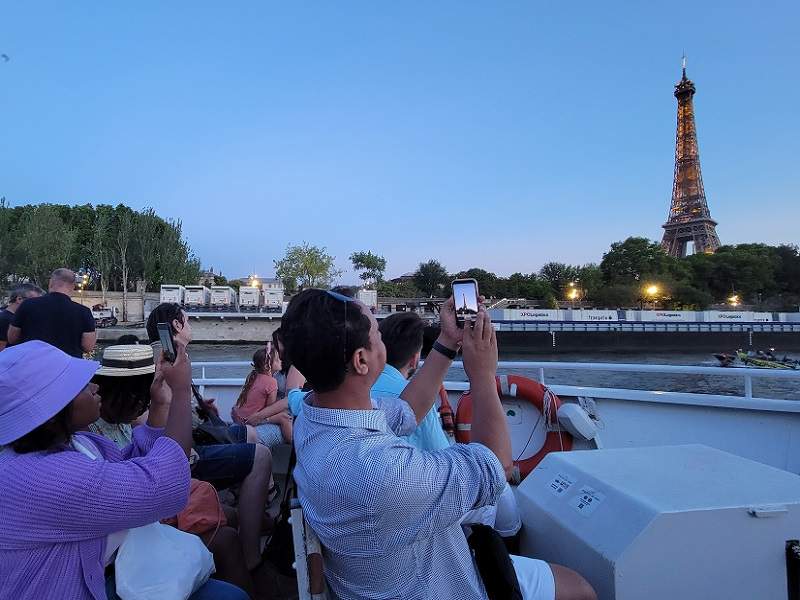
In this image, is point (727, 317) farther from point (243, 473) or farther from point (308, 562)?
point (308, 562)

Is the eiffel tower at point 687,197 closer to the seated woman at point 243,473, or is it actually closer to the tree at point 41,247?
the tree at point 41,247

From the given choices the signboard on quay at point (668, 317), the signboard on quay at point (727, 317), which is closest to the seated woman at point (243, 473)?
the signboard on quay at point (668, 317)

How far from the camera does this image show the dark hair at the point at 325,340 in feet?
3.98

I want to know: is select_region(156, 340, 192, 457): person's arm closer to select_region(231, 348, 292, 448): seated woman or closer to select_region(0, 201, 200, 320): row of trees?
select_region(231, 348, 292, 448): seated woman

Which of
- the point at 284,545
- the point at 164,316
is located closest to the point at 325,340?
the point at 284,545

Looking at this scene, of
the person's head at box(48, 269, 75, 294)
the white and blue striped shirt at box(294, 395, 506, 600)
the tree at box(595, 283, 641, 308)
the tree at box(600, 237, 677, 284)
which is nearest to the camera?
the white and blue striped shirt at box(294, 395, 506, 600)

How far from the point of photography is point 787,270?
61.8m

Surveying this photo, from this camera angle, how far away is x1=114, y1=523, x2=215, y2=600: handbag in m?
1.38

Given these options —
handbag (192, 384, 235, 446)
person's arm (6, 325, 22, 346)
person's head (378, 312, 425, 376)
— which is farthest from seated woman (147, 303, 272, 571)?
person's arm (6, 325, 22, 346)

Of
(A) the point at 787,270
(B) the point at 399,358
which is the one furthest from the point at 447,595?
(A) the point at 787,270

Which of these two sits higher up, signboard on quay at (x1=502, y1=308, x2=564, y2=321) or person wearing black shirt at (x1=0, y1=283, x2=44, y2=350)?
person wearing black shirt at (x1=0, y1=283, x2=44, y2=350)

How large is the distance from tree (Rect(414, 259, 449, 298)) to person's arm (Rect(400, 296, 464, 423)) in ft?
213

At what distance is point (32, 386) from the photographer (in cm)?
125

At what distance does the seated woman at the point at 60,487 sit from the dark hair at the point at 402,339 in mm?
1275
